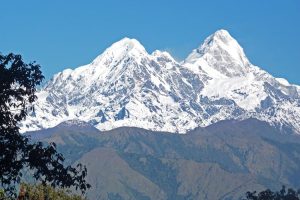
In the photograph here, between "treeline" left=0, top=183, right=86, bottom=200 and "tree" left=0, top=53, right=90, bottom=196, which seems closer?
"tree" left=0, top=53, right=90, bottom=196

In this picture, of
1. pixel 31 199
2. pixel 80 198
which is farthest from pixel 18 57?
pixel 80 198

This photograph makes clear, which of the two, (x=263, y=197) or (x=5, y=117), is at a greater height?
(x=263, y=197)

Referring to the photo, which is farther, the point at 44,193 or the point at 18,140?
the point at 44,193

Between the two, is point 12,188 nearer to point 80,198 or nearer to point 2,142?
point 2,142

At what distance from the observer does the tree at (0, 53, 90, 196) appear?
2520 inches

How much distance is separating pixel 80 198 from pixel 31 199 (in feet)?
39.5

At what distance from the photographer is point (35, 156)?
66.2 meters

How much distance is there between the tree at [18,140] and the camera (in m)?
64.0

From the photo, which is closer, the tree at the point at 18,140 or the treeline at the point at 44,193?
the tree at the point at 18,140

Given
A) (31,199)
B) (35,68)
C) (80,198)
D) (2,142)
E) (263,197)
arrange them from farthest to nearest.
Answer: (263,197) < (80,198) < (31,199) < (35,68) < (2,142)

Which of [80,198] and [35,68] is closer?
[35,68]

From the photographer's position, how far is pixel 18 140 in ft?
213

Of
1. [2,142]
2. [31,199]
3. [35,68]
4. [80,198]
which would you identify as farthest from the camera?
[80,198]

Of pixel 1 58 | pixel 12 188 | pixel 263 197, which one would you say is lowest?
pixel 12 188
